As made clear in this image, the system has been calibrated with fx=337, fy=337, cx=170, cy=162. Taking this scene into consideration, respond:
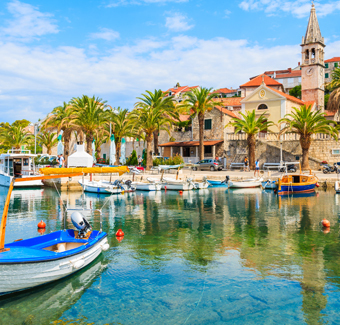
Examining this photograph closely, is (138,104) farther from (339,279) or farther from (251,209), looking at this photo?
(339,279)

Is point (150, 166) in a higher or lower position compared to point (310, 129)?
lower

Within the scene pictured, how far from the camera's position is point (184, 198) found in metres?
29.0

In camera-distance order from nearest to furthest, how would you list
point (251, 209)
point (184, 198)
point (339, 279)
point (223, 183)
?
point (339, 279) → point (251, 209) → point (184, 198) → point (223, 183)

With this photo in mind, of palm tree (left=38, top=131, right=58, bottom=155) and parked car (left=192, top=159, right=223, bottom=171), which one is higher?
palm tree (left=38, top=131, right=58, bottom=155)

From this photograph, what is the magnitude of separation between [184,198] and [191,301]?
2022cm

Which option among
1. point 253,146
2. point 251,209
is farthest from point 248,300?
point 253,146

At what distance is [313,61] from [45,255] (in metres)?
57.4

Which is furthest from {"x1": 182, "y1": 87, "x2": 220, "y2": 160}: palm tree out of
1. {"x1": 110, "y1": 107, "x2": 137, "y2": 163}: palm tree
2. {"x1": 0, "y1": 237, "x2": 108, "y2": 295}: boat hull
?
{"x1": 0, "y1": 237, "x2": 108, "y2": 295}: boat hull

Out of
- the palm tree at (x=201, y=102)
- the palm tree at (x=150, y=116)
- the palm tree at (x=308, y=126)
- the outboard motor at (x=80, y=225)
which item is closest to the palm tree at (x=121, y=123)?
the palm tree at (x=150, y=116)

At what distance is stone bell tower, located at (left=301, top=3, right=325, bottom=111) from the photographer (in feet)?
180

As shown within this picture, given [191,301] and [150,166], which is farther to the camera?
[150,166]

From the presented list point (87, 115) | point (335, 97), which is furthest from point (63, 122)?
point (335, 97)

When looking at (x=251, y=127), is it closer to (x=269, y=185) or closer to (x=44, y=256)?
(x=269, y=185)

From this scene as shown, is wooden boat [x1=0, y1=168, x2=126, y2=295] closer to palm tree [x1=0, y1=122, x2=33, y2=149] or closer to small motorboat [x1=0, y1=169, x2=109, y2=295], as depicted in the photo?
small motorboat [x1=0, y1=169, x2=109, y2=295]
